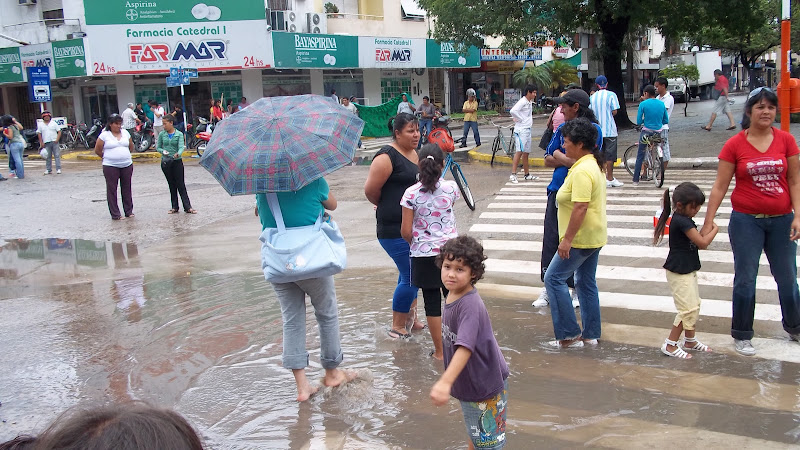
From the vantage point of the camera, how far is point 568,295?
5629 millimetres

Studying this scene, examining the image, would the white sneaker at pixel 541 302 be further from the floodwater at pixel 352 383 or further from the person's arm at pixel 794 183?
the person's arm at pixel 794 183

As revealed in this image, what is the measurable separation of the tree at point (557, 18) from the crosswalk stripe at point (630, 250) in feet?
46.9

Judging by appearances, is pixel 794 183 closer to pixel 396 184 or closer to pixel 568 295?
pixel 568 295

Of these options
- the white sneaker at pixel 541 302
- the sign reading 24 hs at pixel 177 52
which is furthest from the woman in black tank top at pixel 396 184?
the sign reading 24 hs at pixel 177 52

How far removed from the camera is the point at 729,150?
5332mm

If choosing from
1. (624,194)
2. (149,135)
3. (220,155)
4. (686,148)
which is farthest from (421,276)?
(149,135)

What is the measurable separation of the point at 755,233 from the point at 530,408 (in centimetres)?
222

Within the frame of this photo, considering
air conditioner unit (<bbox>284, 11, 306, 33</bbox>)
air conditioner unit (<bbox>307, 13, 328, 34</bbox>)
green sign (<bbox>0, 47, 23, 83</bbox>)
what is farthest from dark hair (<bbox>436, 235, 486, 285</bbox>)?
green sign (<bbox>0, 47, 23, 83</bbox>)

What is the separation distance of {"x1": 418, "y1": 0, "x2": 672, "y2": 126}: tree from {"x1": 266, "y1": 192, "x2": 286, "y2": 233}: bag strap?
1883 cm

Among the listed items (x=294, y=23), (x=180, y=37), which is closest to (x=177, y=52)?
(x=180, y=37)

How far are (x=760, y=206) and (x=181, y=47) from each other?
28016 millimetres

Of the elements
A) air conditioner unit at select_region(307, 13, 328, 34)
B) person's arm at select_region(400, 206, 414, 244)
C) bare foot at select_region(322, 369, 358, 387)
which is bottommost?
bare foot at select_region(322, 369, 358, 387)

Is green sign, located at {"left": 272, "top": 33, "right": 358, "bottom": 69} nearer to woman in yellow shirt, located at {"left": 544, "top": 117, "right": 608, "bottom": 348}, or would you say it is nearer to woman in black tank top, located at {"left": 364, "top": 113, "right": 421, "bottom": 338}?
woman in black tank top, located at {"left": 364, "top": 113, "right": 421, "bottom": 338}

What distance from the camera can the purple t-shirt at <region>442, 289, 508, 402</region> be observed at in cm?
351
